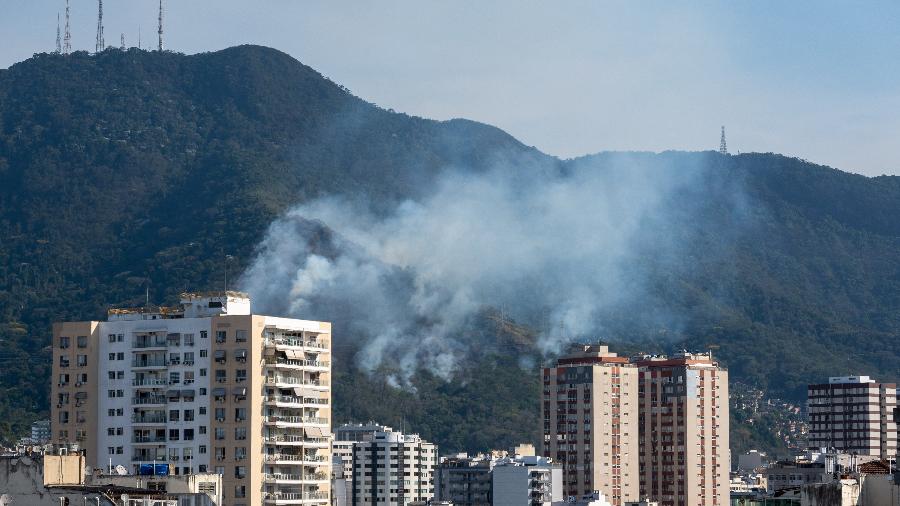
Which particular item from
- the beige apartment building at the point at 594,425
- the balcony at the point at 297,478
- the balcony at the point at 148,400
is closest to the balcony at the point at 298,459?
the balcony at the point at 297,478

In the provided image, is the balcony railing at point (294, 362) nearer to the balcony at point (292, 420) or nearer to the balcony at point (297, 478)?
the balcony at point (292, 420)

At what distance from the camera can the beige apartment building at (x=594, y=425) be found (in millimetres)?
162500

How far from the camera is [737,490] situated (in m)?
171

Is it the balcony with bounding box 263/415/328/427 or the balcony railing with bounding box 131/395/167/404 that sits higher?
the balcony railing with bounding box 131/395/167/404

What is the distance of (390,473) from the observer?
186 metres

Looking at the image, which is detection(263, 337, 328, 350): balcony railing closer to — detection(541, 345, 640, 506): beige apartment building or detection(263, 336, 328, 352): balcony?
detection(263, 336, 328, 352): balcony

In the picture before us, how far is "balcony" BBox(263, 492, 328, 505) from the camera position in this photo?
305 feet

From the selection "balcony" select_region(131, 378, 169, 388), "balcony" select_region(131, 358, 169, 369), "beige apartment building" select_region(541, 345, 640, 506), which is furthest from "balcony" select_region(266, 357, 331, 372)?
"beige apartment building" select_region(541, 345, 640, 506)

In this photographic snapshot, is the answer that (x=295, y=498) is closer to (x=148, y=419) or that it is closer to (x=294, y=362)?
(x=294, y=362)

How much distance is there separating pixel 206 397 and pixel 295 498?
6.14 m

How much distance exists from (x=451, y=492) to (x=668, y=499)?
18.5 meters

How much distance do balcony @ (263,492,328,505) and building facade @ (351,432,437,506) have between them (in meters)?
88.1

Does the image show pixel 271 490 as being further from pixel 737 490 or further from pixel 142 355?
pixel 737 490

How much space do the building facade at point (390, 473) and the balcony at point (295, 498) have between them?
88.1 metres
